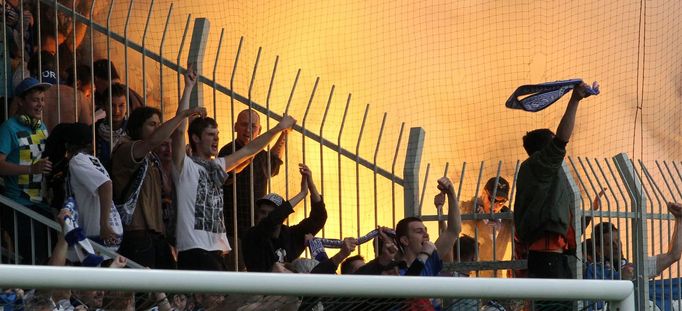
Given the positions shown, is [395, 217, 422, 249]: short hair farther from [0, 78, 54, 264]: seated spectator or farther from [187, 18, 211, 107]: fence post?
[0, 78, 54, 264]: seated spectator

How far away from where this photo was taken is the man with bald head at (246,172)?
10.2 m

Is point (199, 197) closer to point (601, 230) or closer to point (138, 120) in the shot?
point (138, 120)

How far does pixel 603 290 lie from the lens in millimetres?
5883

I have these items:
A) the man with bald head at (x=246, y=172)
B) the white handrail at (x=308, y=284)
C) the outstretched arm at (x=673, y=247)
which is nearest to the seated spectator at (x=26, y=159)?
the man with bald head at (x=246, y=172)

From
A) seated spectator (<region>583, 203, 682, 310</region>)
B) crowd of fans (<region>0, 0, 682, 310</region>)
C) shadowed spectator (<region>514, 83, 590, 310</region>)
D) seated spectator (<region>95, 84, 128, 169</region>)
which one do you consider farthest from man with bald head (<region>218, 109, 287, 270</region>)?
seated spectator (<region>583, 203, 682, 310</region>)

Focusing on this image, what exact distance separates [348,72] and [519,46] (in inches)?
55.8

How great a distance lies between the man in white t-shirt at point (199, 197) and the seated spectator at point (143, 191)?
112 mm

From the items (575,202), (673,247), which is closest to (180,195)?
(575,202)

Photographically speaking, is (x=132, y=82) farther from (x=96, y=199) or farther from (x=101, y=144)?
(x=96, y=199)

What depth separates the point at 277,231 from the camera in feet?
32.4

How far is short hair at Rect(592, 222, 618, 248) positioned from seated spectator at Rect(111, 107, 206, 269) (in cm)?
255

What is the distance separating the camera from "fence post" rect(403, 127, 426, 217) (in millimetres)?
10555

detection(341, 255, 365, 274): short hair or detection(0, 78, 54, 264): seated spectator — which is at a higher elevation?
detection(0, 78, 54, 264): seated spectator

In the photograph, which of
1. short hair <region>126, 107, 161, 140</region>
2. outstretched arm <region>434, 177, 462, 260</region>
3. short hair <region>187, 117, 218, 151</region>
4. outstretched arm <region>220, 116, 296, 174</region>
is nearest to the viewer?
short hair <region>126, 107, 161, 140</region>
